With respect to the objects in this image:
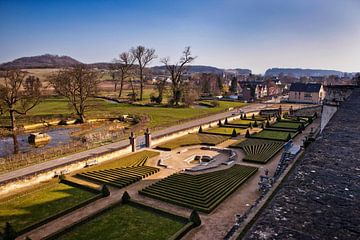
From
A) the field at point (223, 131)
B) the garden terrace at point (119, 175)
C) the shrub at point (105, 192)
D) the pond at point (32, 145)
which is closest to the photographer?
the shrub at point (105, 192)

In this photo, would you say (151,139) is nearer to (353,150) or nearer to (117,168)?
(117,168)

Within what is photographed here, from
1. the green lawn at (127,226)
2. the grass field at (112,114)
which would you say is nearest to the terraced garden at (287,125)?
the grass field at (112,114)

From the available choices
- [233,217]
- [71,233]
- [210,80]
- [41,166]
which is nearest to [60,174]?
[41,166]

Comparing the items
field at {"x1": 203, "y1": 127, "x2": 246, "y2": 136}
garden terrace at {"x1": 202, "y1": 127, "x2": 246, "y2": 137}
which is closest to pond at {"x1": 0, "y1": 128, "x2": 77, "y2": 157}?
garden terrace at {"x1": 202, "y1": 127, "x2": 246, "y2": 137}

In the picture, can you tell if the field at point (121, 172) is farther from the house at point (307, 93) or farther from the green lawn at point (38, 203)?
the house at point (307, 93)

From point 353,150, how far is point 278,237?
14.1 feet

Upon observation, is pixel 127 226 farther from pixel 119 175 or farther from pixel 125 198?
pixel 119 175

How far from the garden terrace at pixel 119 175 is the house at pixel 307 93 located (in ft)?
231

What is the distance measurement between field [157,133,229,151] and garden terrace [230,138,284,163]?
123 inches

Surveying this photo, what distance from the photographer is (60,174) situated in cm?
2484

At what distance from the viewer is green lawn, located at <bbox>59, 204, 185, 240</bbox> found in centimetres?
1545

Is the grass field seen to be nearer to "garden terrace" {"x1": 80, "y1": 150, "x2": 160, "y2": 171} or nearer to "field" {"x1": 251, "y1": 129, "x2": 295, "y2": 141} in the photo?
"garden terrace" {"x1": 80, "y1": 150, "x2": 160, "y2": 171}

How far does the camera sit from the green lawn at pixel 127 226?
608 inches

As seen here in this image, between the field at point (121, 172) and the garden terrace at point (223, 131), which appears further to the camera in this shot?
the garden terrace at point (223, 131)
